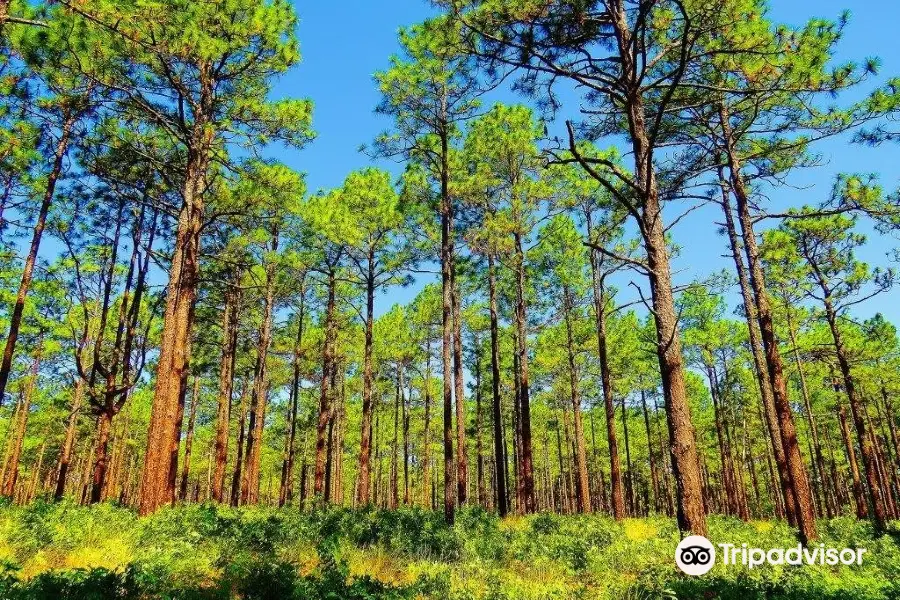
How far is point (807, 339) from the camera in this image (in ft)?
72.2

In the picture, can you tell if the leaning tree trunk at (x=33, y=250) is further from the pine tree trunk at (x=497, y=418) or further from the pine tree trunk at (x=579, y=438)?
the pine tree trunk at (x=579, y=438)

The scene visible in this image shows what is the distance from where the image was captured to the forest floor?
445cm

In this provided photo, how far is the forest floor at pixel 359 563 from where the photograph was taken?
4449mm

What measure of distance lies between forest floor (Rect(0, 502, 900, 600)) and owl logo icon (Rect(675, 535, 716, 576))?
0.16 meters

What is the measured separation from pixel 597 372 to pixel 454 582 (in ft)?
70.1

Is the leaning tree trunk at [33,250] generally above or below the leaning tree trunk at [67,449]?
above

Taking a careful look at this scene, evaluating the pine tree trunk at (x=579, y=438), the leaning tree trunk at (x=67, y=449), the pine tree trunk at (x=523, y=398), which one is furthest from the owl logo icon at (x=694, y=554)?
the leaning tree trunk at (x=67, y=449)

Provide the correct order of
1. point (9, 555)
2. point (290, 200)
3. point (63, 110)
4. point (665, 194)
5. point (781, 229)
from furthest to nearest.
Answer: point (781, 229)
point (290, 200)
point (63, 110)
point (665, 194)
point (9, 555)

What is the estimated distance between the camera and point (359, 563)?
22.1ft

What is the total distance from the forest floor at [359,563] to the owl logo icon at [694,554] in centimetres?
16

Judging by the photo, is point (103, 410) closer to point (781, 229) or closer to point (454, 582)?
point (454, 582)

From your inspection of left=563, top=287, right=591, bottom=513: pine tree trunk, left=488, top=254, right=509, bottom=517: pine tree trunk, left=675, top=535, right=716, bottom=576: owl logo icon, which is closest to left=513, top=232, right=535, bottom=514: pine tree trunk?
left=488, top=254, right=509, bottom=517: pine tree trunk

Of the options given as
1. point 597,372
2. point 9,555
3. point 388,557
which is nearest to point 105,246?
point 9,555

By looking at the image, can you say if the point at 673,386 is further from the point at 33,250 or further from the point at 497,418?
the point at 33,250
